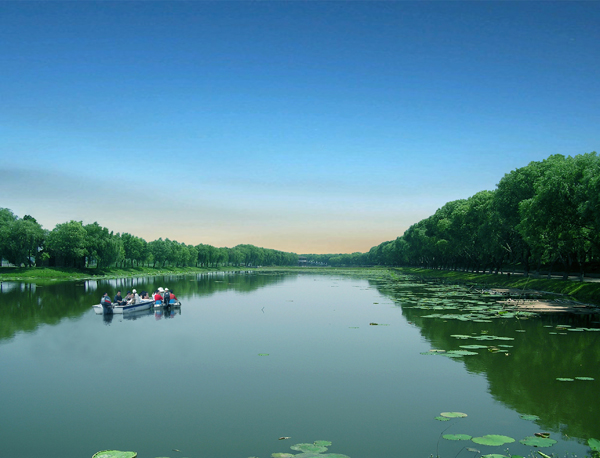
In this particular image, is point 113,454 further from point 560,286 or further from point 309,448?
point 560,286

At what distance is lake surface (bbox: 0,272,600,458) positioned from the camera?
889 cm

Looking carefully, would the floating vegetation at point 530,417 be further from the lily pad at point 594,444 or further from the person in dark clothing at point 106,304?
the person in dark clothing at point 106,304

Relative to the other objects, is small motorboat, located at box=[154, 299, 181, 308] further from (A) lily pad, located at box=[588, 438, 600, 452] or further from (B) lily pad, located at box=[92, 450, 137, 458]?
(A) lily pad, located at box=[588, 438, 600, 452]

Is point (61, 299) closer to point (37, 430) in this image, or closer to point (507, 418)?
point (37, 430)

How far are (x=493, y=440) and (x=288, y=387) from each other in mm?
5860

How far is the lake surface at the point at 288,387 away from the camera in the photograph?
29.2ft

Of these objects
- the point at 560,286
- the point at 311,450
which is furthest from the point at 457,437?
the point at 560,286

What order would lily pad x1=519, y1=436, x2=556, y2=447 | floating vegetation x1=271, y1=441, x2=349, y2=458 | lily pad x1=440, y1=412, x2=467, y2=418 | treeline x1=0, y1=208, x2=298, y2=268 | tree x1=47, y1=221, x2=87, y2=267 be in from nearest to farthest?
floating vegetation x1=271, y1=441, x2=349, y2=458 < lily pad x1=519, y1=436, x2=556, y2=447 < lily pad x1=440, y1=412, x2=467, y2=418 < treeline x1=0, y1=208, x2=298, y2=268 < tree x1=47, y1=221, x2=87, y2=267

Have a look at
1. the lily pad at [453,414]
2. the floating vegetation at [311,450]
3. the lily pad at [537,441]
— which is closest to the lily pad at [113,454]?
the floating vegetation at [311,450]

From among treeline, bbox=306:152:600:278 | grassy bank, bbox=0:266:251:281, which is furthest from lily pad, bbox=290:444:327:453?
grassy bank, bbox=0:266:251:281

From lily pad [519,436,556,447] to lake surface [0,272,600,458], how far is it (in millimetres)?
135

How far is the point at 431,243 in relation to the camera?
297 feet

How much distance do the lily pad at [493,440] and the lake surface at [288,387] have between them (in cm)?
12

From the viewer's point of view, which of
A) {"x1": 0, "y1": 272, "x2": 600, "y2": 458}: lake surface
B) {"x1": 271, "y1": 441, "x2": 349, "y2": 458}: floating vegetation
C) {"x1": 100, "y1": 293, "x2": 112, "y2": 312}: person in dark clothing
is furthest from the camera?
{"x1": 100, "y1": 293, "x2": 112, "y2": 312}: person in dark clothing
